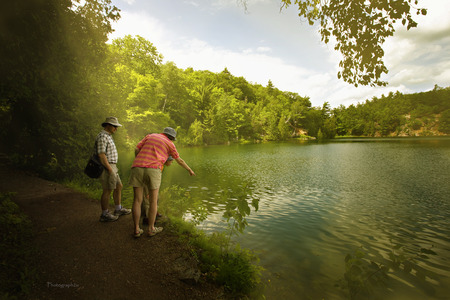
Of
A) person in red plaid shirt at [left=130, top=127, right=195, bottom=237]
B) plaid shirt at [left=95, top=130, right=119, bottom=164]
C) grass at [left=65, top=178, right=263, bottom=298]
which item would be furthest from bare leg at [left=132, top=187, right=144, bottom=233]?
plaid shirt at [left=95, top=130, right=119, bottom=164]

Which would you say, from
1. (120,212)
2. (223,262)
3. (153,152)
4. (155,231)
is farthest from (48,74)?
(223,262)

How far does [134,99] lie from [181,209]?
38.2m

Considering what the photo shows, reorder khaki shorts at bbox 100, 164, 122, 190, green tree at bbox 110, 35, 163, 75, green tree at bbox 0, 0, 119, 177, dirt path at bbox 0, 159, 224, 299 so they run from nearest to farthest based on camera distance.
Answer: dirt path at bbox 0, 159, 224, 299
khaki shorts at bbox 100, 164, 122, 190
green tree at bbox 0, 0, 119, 177
green tree at bbox 110, 35, 163, 75

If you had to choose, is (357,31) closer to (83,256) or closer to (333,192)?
(83,256)

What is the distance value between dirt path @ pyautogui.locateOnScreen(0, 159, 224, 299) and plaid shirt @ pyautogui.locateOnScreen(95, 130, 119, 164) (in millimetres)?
1623

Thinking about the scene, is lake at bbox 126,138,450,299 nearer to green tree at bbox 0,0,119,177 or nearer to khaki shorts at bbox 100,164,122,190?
khaki shorts at bbox 100,164,122,190

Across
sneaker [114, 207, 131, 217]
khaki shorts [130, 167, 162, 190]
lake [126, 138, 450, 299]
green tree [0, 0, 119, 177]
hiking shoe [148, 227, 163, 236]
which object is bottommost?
lake [126, 138, 450, 299]

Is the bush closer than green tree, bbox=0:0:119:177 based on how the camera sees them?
No

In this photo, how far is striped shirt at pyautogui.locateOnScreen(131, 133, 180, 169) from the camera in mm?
4102

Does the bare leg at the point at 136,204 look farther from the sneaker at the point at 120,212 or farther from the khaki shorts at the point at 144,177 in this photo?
the sneaker at the point at 120,212

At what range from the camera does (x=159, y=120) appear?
4288 centimetres

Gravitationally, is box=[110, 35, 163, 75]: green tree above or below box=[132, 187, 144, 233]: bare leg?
above

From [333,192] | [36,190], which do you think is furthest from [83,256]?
[333,192]

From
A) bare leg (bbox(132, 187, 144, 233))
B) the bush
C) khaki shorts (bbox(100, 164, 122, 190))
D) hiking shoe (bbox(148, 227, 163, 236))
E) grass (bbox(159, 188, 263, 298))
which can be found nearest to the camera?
grass (bbox(159, 188, 263, 298))
